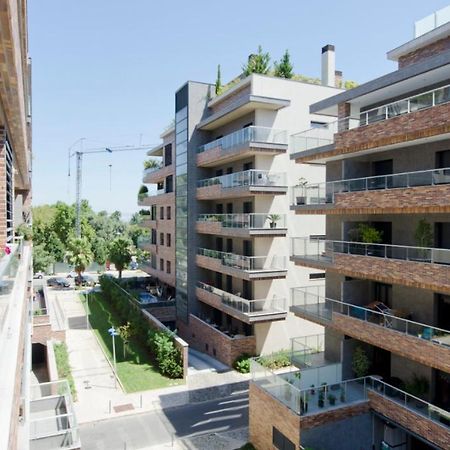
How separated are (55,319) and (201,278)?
14005 millimetres

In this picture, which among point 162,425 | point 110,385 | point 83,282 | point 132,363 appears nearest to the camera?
point 162,425

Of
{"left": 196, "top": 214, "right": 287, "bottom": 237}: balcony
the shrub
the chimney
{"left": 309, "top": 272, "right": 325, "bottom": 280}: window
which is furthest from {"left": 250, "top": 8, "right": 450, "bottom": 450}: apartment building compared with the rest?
the chimney

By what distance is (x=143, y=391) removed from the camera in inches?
901

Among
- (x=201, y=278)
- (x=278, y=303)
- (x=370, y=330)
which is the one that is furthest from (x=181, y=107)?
(x=370, y=330)

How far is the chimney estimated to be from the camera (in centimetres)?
2752

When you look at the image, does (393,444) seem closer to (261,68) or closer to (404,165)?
(404,165)

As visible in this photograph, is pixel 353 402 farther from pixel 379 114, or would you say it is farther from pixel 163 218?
pixel 163 218

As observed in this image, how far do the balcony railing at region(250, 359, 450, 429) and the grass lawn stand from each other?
29.2ft

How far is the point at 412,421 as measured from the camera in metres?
14.3

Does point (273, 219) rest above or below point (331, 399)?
above

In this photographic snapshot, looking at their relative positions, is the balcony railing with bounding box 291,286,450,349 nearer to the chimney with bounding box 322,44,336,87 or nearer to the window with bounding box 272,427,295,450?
the window with bounding box 272,427,295,450

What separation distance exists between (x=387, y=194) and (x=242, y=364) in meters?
14.5

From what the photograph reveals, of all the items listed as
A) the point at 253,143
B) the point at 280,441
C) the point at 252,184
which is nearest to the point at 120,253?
the point at 252,184

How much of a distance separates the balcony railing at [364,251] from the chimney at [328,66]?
12.4 meters
